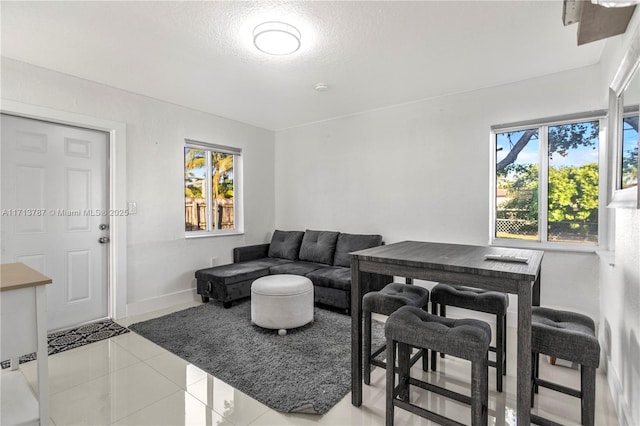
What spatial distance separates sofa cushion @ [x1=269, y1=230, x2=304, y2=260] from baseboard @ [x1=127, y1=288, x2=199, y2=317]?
1240 millimetres

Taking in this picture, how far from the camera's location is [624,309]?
5.83ft

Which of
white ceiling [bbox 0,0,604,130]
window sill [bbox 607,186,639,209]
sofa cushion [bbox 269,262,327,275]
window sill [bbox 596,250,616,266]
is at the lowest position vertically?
sofa cushion [bbox 269,262,327,275]

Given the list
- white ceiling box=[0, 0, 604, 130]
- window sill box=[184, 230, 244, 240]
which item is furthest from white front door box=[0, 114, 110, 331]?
window sill box=[184, 230, 244, 240]

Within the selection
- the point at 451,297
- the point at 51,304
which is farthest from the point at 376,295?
the point at 51,304

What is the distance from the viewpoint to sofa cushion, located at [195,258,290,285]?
3.62 metres

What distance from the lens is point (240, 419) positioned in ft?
5.86

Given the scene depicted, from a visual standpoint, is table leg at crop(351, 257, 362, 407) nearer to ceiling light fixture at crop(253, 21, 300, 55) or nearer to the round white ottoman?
the round white ottoman

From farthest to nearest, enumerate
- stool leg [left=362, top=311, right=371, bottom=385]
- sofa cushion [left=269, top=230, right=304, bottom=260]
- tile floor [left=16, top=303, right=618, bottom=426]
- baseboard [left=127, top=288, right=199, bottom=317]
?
sofa cushion [left=269, top=230, right=304, bottom=260], baseboard [left=127, top=288, right=199, bottom=317], stool leg [left=362, top=311, right=371, bottom=385], tile floor [left=16, top=303, right=618, bottom=426]

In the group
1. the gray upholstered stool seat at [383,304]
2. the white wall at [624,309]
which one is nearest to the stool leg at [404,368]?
the gray upholstered stool seat at [383,304]

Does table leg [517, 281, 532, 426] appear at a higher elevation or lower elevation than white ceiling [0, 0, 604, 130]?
lower

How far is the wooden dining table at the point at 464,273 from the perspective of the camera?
140cm

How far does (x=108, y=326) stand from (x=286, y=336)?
1850 millimetres

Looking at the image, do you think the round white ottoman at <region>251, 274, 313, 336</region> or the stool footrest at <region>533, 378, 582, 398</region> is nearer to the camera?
the stool footrest at <region>533, 378, 582, 398</region>

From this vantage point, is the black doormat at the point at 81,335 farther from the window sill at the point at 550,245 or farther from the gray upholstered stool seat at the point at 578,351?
the window sill at the point at 550,245
